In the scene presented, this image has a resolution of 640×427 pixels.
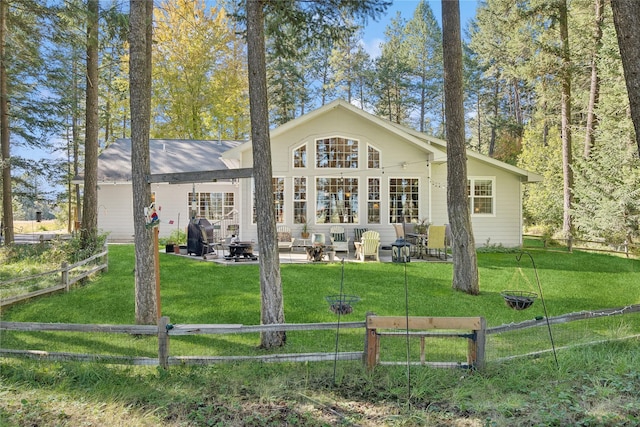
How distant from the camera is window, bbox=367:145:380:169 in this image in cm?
1429

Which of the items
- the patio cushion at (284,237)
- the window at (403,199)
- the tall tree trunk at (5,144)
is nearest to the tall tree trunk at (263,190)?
the patio cushion at (284,237)

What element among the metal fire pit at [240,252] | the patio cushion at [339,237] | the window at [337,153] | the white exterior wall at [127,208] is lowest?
the metal fire pit at [240,252]

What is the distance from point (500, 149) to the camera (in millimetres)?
28609

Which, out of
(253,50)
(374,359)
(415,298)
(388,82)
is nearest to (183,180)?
(253,50)

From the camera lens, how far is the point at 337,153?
14.2m

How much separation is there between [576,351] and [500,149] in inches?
1061

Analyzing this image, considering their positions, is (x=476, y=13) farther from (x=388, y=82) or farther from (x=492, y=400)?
(x=492, y=400)

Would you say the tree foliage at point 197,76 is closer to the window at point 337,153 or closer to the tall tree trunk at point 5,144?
the tall tree trunk at point 5,144

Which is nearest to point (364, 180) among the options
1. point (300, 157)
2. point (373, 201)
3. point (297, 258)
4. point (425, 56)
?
point (373, 201)

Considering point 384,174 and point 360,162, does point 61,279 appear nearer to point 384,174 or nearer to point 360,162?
point 360,162

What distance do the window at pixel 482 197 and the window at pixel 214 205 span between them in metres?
10.1

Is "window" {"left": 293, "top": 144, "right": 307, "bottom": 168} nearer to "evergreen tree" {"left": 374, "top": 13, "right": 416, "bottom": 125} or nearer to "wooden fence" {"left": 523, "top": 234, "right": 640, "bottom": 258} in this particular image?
"wooden fence" {"left": 523, "top": 234, "right": 640, "bottom": 258}

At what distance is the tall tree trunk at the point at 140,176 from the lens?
5.61 metres

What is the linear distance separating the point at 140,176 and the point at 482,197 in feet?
41.5
